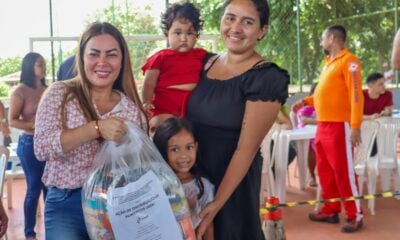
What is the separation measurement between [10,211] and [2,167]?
213cm

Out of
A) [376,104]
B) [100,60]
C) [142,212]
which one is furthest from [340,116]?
[142,212]

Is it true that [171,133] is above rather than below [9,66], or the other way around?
below

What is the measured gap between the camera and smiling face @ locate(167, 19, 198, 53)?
2.19 m

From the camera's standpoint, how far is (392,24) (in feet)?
34.0

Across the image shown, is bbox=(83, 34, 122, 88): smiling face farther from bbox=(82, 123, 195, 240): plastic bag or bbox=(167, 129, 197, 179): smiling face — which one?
bbox=(167, 129, 197, 179): smiling face

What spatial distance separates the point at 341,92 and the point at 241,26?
7.93 feet

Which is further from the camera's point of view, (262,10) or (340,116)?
(340,116)

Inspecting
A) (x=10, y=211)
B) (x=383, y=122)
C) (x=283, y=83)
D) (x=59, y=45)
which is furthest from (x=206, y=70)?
(x=59, y=45)

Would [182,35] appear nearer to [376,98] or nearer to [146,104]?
[146,104]

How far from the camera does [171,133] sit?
1.84 metres

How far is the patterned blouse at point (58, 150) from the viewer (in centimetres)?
164

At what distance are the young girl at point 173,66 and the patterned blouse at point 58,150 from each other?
1.22ft

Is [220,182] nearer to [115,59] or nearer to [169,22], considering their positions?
[115,59]

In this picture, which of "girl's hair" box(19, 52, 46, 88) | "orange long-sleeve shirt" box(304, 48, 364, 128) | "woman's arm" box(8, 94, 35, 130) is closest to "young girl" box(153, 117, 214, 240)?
"orange long-sleeve shirt" box(304, 48, 364, 128)
